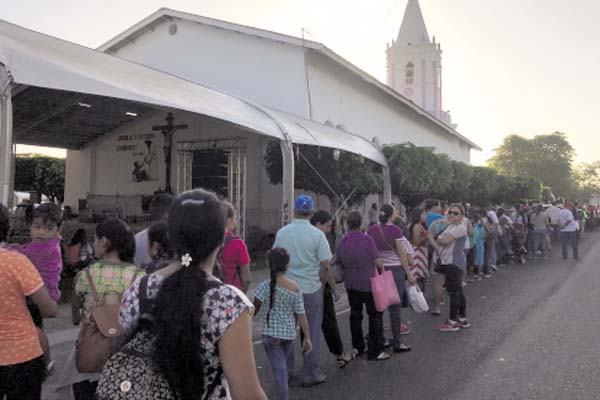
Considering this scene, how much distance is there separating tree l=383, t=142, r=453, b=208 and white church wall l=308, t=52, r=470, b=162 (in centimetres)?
354

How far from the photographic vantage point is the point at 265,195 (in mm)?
17422

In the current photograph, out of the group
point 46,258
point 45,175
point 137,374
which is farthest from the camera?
point 45,175

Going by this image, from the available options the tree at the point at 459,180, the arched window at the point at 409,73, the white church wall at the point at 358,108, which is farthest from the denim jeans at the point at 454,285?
the arched window at the point at 409,73

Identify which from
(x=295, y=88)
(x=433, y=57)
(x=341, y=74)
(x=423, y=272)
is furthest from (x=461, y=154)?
(x=423, y=272)

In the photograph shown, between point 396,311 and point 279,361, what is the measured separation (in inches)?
86.1

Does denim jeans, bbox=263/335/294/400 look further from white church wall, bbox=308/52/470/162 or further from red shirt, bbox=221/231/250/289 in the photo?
white church wall, bbox=308/52/470/162

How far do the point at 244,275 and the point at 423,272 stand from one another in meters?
4.41

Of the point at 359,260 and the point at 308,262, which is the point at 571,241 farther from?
the point at 308,262

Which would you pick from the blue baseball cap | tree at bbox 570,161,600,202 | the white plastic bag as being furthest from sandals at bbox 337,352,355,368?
tree at bbox 570,161,600,202

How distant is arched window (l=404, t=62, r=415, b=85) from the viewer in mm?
51088

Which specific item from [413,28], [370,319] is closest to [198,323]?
[370,319]

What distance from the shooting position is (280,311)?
4387 millimetres

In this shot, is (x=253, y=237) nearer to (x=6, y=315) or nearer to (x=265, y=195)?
(x=265, y=195)

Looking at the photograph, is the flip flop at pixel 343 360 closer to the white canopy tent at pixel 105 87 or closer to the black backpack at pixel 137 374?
the white canopy tent at pixel 105 87
